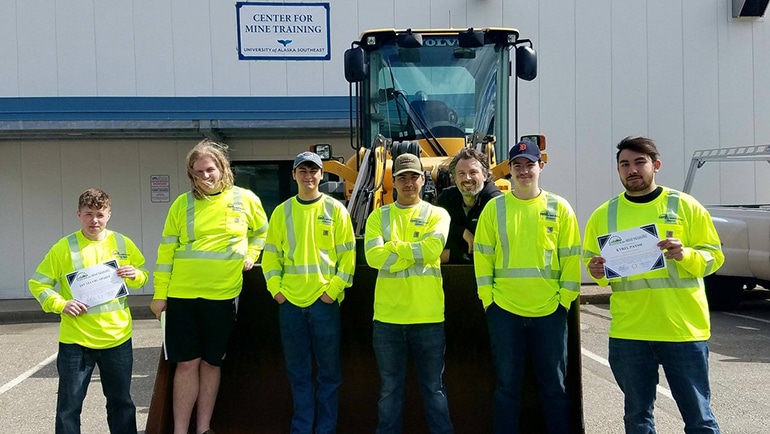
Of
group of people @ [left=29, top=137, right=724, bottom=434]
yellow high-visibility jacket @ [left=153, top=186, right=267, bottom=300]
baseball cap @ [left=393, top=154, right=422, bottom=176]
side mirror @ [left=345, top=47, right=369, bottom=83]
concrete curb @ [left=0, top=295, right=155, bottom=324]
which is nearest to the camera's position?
group of people @ [left=29, top=137, right=724, bottom=434]

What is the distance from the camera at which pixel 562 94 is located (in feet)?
38.3

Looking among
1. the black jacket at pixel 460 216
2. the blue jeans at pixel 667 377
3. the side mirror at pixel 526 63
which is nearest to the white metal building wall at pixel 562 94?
the side mirror at pixel 526 63

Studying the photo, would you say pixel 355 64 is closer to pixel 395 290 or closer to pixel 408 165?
pixel 408 165

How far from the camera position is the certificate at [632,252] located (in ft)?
11.3

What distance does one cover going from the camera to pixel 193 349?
4145 millimetres

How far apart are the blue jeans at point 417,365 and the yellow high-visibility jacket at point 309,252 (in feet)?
1.38

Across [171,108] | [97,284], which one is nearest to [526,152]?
[97,284]

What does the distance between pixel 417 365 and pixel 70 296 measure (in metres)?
2.06

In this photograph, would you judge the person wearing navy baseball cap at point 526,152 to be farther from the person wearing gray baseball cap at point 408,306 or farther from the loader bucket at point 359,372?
the loader bucket at point 359,372

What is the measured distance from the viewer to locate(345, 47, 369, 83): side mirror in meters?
6.35

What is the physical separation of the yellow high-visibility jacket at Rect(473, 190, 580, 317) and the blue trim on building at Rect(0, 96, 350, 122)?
7.05 meters

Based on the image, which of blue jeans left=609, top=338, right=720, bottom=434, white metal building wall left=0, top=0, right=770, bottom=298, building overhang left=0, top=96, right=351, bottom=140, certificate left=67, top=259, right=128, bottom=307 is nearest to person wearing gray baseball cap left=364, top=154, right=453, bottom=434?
blue jeans left=609, top=338, right=720, bottom=434

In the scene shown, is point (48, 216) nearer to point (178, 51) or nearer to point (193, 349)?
point (178, 51)

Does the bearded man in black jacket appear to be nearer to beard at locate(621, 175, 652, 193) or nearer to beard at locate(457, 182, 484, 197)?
beard at locate(457, 182, 484, 197)
